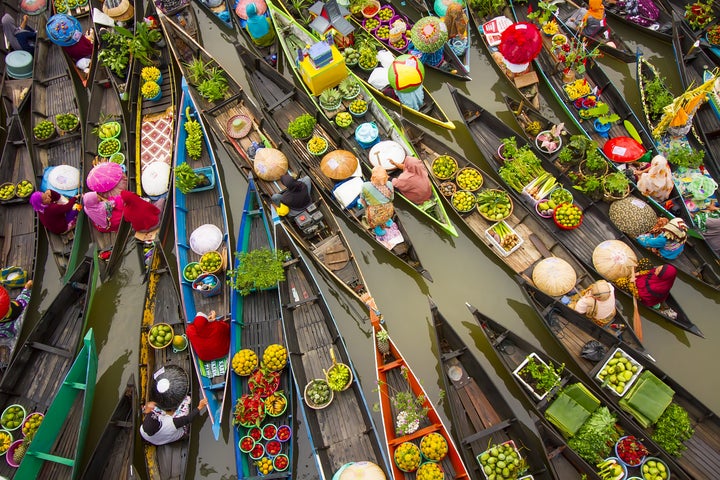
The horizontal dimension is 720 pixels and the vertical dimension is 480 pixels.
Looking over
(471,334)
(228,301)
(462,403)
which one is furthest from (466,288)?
(228,301)

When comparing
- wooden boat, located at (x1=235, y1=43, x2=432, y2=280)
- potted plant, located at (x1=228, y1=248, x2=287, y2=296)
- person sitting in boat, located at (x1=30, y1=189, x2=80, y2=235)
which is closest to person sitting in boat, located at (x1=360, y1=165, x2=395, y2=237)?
wooden boat, located at (x1=235, y1=43, x2=432, y2=280)

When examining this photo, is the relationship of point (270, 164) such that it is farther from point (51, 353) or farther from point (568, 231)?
point (568, 231)

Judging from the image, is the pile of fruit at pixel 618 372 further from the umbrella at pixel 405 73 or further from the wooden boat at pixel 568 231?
the umbrella at pixel 405 73

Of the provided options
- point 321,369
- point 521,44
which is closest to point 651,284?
point 521,44

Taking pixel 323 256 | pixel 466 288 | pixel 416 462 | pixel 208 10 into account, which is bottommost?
pixel 416 462

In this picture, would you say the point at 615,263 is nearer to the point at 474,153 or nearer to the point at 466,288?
the point at 466,288
